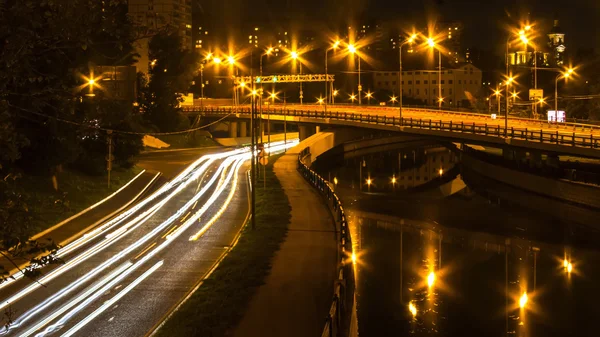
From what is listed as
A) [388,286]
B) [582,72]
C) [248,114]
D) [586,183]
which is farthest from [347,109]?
[388,286]

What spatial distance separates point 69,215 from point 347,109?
192ft

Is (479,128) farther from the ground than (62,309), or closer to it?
farther from the ground

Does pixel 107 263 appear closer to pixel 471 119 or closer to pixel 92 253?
pixel 92 253

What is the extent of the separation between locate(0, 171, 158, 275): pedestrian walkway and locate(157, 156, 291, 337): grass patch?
687 cm

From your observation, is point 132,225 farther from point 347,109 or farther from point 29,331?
point 347,109

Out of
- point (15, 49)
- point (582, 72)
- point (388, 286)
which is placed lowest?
point (388, 286)

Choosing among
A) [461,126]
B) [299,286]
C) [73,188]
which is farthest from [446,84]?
[299,286]

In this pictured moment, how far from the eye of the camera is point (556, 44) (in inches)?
5433

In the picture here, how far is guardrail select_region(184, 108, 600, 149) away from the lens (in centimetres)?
5269

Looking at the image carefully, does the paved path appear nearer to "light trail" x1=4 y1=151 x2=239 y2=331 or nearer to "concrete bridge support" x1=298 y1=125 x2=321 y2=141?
"light trail" x1=4 y1=151 x2=239 y2=331

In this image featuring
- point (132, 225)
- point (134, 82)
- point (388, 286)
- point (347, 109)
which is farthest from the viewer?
point (347, 109)

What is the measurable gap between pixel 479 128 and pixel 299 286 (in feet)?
145

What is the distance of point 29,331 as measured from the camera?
63.8ft

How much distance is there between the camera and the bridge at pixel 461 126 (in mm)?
53500
